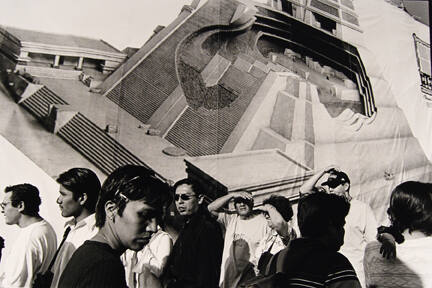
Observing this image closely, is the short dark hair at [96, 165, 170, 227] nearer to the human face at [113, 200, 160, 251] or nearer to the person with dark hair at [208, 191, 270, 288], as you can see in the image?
the human face at [113, 200, 160, 251]

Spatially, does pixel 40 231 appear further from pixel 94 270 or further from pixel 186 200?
pixel 94 270

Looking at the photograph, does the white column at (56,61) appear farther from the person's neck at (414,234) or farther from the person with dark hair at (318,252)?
the person's neck at (414,234)

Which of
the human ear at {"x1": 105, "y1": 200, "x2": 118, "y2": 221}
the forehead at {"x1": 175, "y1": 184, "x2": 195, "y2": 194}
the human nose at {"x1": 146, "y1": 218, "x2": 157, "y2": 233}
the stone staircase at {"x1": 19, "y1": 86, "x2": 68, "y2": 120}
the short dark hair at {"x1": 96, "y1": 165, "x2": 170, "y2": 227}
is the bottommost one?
the forehead at {"x1": 175, "y1": 184, "x2": 195, "y2": 194}

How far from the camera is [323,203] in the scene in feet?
5.41

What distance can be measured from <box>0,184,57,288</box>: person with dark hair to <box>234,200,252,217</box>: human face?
1.18 m

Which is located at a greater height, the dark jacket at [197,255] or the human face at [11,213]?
the human face at [11,213]

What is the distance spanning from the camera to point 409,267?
1.82 metres

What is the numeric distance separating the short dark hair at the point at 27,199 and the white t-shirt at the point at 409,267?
5.12 ft

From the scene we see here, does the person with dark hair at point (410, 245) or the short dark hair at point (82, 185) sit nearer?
the person with dark hair at point (410, 245)

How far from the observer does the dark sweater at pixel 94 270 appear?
40.0 inches

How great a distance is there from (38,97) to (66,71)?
298 millimetres

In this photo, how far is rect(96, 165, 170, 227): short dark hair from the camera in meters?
1.21

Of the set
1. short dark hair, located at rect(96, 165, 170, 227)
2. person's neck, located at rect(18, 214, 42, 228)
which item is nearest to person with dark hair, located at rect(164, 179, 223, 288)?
person's neck, located at rect(18, 214, 42, 228)

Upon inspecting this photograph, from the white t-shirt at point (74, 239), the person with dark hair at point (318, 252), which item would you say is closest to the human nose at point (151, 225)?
the person with dark hair at point (318, 252)
